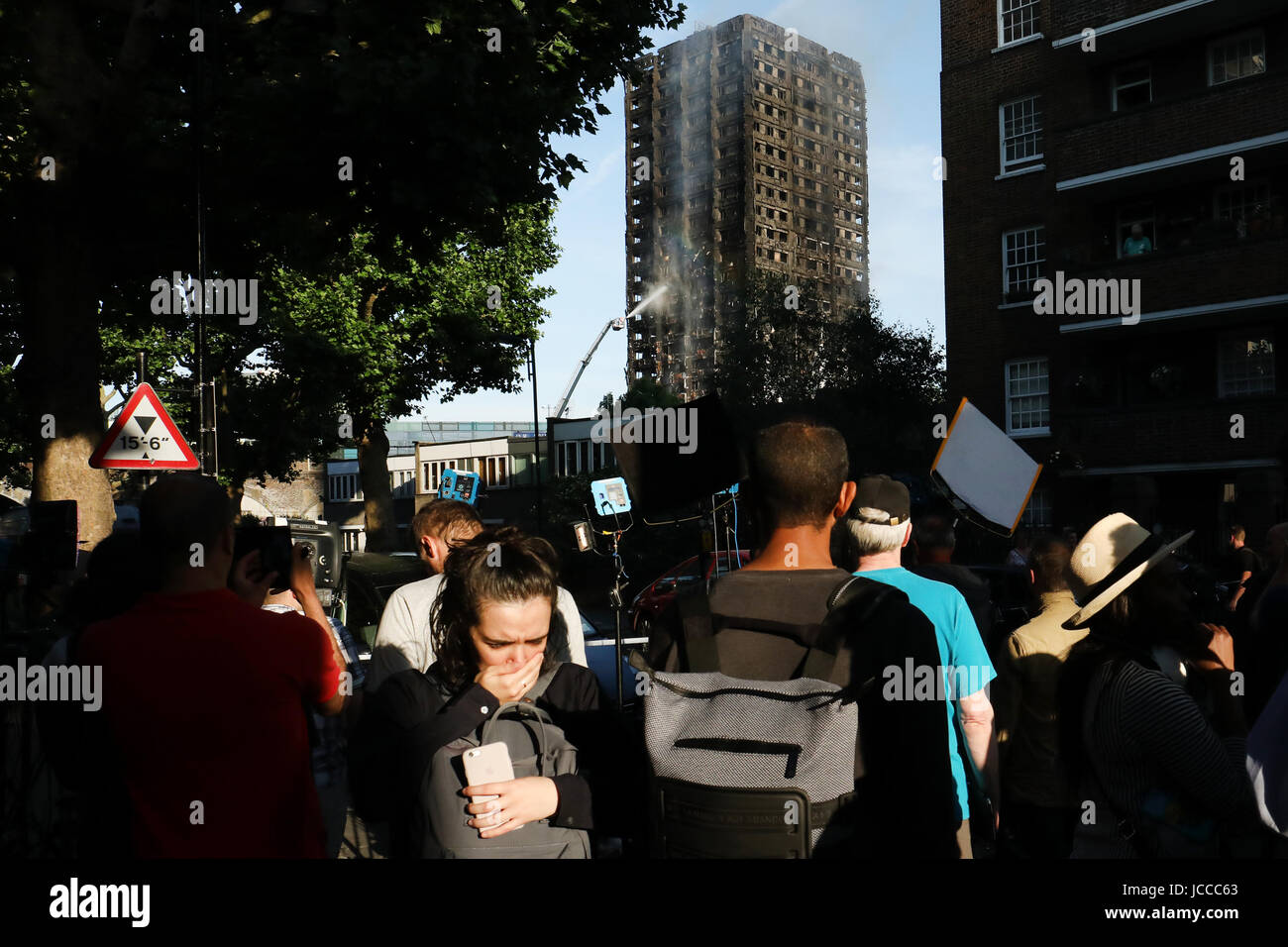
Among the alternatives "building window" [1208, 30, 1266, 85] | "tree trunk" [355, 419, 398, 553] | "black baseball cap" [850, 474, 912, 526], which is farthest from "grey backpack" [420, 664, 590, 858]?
"tree trunk" [355, 419, 398, 553]

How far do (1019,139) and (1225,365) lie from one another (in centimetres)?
659

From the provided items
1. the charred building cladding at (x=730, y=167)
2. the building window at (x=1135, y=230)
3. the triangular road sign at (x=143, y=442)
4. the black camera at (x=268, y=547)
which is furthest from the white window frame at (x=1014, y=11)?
the charred building cladding at (x=730, y=167)

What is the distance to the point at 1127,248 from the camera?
21641 millimetres

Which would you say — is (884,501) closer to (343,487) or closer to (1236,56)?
(1236,56)

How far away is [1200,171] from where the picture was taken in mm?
20531

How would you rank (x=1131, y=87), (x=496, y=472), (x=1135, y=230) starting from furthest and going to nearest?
1. (x=496, y=472)
2. (x=1131, y=87)
3. (x=1135, y=230)

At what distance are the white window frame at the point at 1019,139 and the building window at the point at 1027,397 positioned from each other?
13.8 ft

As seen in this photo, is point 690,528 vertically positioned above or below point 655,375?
below

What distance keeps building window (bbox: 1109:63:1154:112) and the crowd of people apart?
2184 cm

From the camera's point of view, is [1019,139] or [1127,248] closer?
[1127,248]

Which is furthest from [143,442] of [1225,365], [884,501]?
[1225,365]

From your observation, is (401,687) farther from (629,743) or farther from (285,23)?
(285,23)

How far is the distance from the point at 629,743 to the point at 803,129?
387 feet
